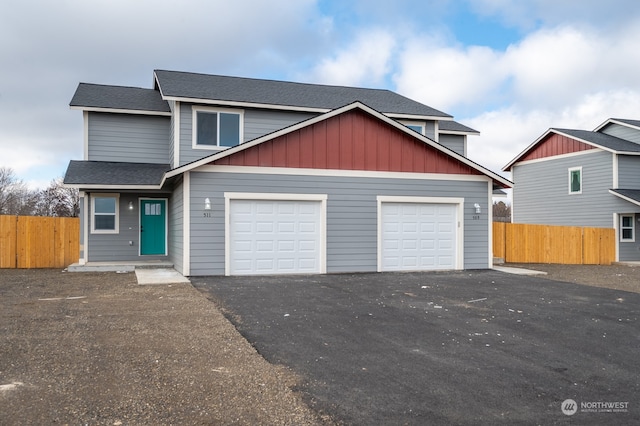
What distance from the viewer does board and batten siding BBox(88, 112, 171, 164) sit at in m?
17.0

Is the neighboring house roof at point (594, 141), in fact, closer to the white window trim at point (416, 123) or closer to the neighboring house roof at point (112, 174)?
the white window trim at point (416, 123)

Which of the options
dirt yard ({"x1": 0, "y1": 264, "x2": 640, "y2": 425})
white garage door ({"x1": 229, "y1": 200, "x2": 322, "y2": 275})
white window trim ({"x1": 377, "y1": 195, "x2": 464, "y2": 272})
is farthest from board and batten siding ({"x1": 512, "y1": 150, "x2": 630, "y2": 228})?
dirt yard ({"x1": 0, "y1": 264, "x2": 640, "y2": 425})

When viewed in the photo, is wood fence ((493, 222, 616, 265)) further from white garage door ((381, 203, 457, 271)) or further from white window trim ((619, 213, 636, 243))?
white garage door ((381, 203, 457, 271))

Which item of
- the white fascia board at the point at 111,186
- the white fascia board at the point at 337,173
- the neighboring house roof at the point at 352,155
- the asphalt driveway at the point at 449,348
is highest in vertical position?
the neighboring house roof at the point at 352,155

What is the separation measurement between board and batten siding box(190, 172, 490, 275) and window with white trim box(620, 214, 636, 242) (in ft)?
33.9

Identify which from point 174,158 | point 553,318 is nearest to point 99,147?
point 174,158

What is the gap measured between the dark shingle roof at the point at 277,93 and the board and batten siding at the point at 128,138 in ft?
5.15

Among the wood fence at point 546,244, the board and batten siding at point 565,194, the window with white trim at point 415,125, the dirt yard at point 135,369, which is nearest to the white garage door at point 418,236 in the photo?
the window with white trim at point 415,125

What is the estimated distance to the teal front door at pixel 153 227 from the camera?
17078 millimetres

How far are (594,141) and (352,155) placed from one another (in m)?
14.6

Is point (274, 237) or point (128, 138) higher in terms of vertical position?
point (128, 138)

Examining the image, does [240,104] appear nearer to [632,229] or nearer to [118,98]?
[118,98]

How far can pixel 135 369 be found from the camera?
16.4ft

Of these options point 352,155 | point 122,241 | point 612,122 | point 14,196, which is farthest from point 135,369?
point 14,196
